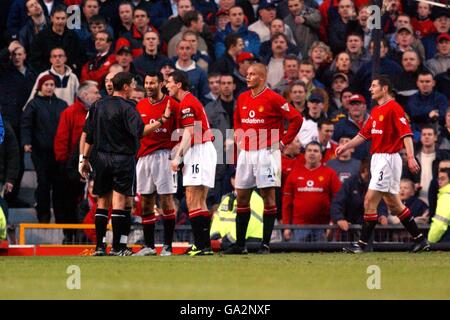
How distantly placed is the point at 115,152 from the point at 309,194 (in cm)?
419

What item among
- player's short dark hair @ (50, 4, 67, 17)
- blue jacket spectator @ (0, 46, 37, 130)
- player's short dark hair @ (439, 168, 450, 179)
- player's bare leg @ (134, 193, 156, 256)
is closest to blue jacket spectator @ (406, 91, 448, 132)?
player's short dark hair @ (439, 168, 450, 179)

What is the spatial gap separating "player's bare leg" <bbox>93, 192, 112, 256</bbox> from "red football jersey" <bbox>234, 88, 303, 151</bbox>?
77.3 inches

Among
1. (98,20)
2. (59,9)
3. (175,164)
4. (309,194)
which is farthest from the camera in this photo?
(98,20)

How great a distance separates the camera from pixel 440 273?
13.5 metres

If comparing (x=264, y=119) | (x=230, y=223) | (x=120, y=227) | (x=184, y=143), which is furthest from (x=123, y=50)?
(x=120, y=227)

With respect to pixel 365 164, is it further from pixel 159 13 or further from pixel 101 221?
pixel 159 13

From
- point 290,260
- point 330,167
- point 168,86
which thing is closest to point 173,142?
point 168,86

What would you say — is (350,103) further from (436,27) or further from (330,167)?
(436,27)

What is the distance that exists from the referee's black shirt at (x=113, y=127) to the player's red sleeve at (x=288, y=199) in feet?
12.7

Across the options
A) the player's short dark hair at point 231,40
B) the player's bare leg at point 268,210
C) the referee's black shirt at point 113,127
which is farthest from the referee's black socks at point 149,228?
the player's short dark hair at point 231,40

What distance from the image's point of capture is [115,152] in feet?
53.8

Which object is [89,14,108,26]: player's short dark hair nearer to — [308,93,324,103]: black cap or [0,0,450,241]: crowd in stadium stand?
[0,0,450,241]: crowd in stadium stand

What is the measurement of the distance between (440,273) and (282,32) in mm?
10291

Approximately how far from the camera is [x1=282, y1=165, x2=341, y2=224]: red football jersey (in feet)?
64.5
